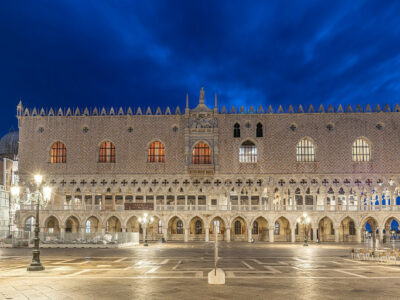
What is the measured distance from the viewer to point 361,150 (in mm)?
52750

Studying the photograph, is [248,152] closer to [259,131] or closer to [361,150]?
[259,131]

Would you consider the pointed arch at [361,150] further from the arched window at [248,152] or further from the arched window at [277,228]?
the arched window at [277,228]

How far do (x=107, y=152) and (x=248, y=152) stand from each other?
16482 mm

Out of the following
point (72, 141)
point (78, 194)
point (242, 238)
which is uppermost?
point (72, 141)

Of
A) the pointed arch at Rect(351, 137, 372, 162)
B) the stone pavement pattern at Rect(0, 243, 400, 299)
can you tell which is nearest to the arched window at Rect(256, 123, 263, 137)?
the pointed arch at Rect(351, 137, 372, 162)

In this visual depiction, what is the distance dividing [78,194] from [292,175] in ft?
83.7

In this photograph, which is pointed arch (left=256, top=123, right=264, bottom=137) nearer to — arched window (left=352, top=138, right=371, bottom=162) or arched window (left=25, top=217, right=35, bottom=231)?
arched window (left=352, top=138, right=371, bottom=162)

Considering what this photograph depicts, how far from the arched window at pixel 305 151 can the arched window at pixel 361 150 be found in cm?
467

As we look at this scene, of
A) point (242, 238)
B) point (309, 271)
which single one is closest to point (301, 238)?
point (242, 238)

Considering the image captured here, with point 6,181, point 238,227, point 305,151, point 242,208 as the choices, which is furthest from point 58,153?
point 305,151

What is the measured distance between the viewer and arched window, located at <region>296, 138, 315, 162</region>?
52812mm

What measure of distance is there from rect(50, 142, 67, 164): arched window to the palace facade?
0.12 m

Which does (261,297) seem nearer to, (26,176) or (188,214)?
(188,214)

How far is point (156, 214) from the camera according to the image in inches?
2060
